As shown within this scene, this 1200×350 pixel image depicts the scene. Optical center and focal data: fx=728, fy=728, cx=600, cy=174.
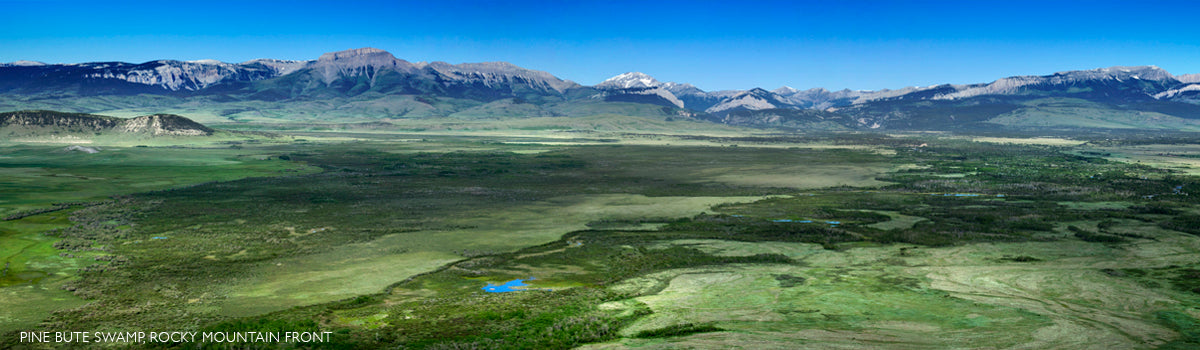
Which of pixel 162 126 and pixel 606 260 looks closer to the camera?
pixel 606 260

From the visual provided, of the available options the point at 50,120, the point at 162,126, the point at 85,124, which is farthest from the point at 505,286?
the point at 50,120

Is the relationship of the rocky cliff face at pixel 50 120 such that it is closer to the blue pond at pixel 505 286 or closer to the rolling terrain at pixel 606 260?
the rolling terrain at pixel 606 260

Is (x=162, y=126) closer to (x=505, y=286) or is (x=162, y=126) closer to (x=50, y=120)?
(x=50, y=120)

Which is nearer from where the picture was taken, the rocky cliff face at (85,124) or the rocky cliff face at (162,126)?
the rocky cliff face at (85,124)

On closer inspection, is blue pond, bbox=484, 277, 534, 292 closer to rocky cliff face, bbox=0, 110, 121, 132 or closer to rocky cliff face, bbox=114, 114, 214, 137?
rocky cliff face, bbox=114, 114, 214, 137

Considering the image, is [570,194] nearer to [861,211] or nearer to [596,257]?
[861,211]

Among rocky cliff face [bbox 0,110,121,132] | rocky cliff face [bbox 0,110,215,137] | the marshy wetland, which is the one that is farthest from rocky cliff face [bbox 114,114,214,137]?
the marshy wetland

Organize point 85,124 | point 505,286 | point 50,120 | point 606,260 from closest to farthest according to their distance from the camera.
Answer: point 505,286 → point 606,260 → point 50,120 → point 85,124

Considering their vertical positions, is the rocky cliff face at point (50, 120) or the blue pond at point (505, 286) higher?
the rocky cliff face at point (50, 120)

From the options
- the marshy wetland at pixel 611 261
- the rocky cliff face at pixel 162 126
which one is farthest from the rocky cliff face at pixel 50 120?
the marshy wetland at pixel 611 261
